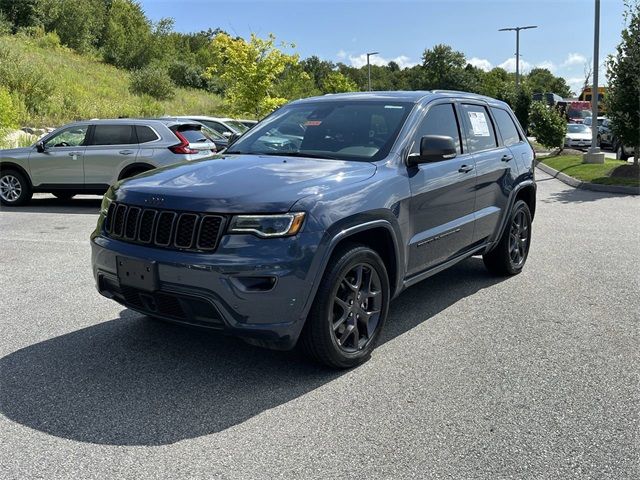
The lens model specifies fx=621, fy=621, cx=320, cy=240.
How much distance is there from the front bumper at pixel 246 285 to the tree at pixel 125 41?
49891mm

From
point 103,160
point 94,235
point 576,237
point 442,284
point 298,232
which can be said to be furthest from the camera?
point 103,160

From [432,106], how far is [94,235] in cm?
279

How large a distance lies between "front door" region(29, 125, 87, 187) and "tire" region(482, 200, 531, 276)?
8.36 metres

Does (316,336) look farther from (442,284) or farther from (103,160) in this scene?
(103,160)

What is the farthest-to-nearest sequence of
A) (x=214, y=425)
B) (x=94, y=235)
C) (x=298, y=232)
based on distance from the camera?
(x=94, y=235) < (x=298, y=232) < (x=214, y=425)

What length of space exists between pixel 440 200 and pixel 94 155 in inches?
340

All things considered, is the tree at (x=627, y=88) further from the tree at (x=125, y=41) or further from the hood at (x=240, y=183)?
the tree at (x=125, y=41)

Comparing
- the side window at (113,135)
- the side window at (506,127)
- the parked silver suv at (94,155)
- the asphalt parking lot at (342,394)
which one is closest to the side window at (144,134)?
the parked silver suv at (94,155)

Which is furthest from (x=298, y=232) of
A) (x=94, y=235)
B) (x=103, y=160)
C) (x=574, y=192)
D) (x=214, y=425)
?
(x=574, y=192)

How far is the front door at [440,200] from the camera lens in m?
4.55

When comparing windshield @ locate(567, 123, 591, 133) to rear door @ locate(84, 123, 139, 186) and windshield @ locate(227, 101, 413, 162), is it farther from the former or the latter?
windshield @ locate(227, 101, 413, 162)

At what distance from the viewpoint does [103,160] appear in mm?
11594

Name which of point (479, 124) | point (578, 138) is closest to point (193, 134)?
point (479, 124)

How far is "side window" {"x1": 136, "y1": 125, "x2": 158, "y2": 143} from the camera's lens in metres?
11.5
